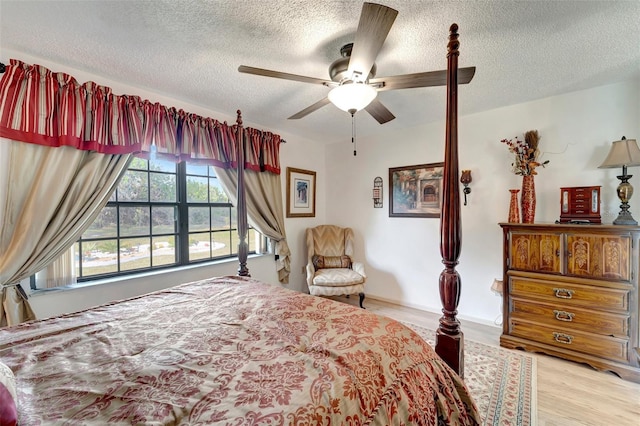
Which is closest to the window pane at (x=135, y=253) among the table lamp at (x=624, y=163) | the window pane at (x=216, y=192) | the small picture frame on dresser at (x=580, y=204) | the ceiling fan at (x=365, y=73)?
the window pane at (x=216, y=192)

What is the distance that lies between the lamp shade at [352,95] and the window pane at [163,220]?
210cm

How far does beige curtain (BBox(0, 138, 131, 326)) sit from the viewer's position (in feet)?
5.85

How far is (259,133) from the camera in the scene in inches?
132

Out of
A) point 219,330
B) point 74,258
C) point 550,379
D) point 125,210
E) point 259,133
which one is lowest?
point 550,379

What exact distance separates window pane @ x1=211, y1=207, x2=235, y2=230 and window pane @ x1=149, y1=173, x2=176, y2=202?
0.49 meters

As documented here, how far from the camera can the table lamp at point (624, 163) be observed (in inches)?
83.4

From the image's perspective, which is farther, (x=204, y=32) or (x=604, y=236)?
(x=604, y=236)

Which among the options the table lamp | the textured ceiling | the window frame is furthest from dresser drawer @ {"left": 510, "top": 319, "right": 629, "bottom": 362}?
the window frame

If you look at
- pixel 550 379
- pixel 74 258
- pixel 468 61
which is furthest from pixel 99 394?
pixel 550 379

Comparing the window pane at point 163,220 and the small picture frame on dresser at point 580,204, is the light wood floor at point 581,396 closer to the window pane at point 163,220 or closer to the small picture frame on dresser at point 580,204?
the small picture frame on dresser at point 580,204

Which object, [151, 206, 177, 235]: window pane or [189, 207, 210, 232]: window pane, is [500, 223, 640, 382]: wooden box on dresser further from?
[151, 206, 177, 235]: window pane

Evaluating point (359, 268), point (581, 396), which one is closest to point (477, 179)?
point (359, 268)

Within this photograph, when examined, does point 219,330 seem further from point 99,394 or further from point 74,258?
point 74,258

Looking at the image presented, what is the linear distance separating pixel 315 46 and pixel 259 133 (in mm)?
1704
